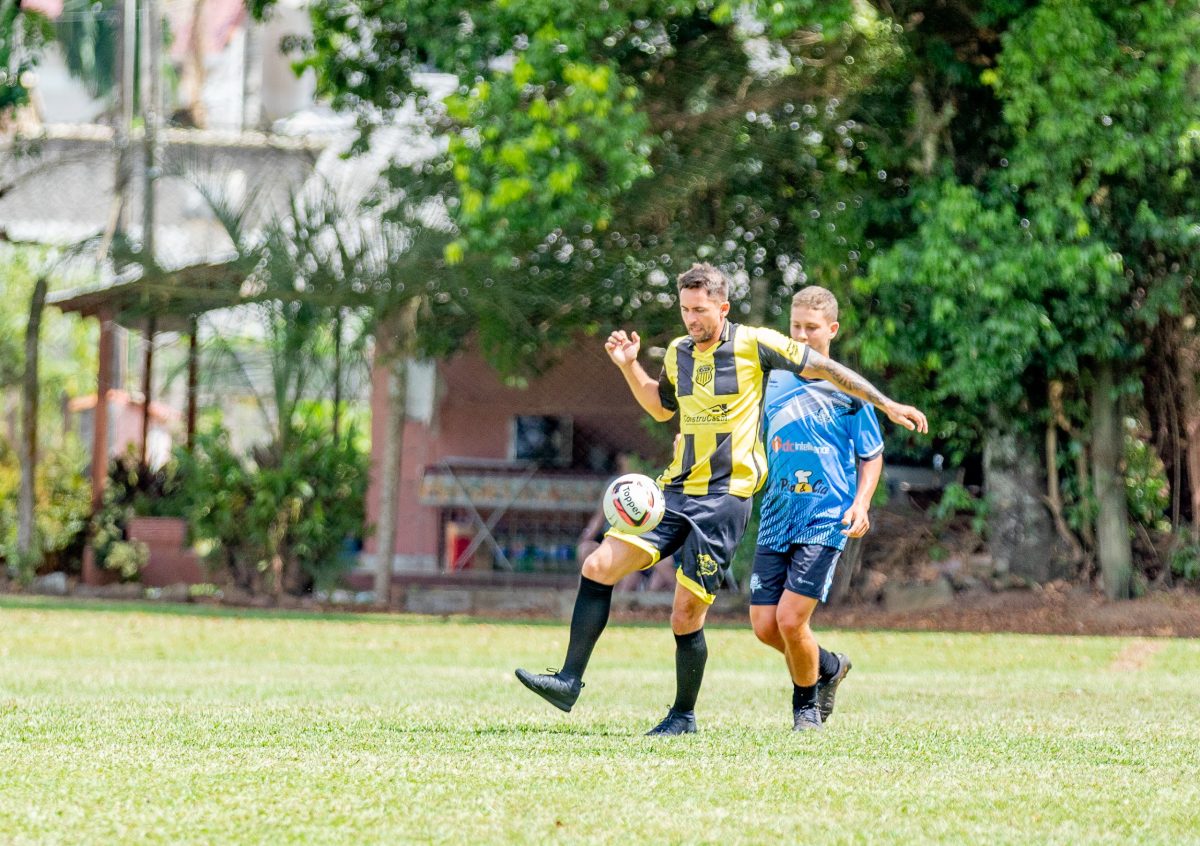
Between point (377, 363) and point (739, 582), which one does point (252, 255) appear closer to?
point (377, 363)

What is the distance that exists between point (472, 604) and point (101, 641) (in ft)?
17.2

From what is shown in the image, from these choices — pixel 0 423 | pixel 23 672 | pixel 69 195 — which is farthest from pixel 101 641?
pixel 69 195

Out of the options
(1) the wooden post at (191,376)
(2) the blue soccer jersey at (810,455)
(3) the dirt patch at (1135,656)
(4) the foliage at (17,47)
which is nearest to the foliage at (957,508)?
(3) the dirt patch at (1135,656)

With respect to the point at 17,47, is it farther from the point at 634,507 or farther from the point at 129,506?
the point at 634,507

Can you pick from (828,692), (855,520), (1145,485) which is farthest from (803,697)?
(1145,485)

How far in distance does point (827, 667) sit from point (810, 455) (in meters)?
0.97

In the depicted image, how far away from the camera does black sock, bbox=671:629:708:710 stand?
273 inches

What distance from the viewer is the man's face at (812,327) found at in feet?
24.5

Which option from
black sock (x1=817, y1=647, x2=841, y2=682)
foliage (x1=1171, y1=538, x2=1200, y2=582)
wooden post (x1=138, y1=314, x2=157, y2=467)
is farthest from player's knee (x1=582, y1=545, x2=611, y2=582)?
wooden post (x1=138, y1=314, x2=157, y2=467)

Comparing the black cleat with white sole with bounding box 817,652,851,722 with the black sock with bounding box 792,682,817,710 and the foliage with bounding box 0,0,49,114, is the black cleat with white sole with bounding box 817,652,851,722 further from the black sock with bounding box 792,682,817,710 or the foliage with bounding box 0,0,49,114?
the foliage with bounding box 0,0,49,114

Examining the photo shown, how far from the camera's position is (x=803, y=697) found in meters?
7.36

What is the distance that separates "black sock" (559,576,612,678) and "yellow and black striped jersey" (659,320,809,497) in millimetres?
523

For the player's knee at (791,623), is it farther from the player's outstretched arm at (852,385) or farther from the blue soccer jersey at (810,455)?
the player's outstretched arm at (852,385)

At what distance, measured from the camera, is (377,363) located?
685 inches
